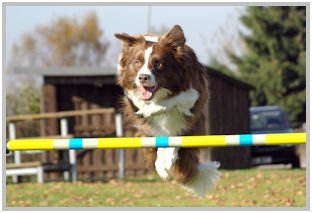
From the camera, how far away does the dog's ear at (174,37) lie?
6809mm

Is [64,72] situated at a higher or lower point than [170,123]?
higher

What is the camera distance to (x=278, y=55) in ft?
106

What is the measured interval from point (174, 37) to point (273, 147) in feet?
44.5

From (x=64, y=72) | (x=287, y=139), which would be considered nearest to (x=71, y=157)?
(x=64, y=72)

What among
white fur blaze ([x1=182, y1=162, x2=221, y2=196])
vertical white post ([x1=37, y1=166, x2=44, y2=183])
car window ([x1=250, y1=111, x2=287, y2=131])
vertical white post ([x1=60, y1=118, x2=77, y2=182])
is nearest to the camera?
white fur blaze ([x1=182, y1=162, x2=221, y2=196])

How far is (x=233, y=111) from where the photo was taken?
20.9 m

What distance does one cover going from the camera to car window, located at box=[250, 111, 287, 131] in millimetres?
19517

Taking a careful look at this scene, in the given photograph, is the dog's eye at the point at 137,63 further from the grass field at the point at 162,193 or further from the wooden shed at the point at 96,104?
the wooden shed at the point at 96,104

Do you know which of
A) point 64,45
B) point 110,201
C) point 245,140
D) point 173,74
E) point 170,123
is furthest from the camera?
point 64,45

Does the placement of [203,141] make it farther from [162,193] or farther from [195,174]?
[162,193]

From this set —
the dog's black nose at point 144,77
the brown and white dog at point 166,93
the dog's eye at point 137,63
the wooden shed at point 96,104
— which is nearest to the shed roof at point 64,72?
the wooden shed at point 96,104

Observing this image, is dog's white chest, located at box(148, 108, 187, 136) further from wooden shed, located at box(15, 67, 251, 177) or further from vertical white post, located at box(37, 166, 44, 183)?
wooden shed, located at box(15, 67, 251, 177)

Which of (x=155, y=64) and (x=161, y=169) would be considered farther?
(x=161, y=169)

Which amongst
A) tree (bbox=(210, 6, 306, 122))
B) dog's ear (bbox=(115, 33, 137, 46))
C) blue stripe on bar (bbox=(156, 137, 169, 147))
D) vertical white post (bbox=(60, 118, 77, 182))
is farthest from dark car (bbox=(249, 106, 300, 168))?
blue stripe on bar (bbox=(156, 137, 169, 147))
